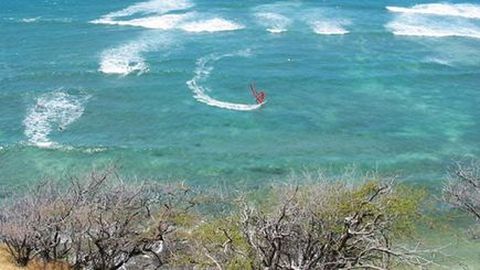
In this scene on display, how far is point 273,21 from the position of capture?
8675 centimetres

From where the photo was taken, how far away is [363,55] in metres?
77.1

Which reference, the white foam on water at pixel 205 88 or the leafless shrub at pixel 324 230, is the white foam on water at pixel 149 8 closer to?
the white foam on water at pixel 205 88

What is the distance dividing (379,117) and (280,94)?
987 cm

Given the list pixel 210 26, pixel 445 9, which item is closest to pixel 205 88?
pixel 210 26

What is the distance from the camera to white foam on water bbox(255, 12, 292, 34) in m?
83.8

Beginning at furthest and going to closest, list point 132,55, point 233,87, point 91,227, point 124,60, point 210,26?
1. point 210,26
2. point 132,55
3. point 124,60
4. point 233,87
5. point 91,227

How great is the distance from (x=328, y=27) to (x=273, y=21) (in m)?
6.86

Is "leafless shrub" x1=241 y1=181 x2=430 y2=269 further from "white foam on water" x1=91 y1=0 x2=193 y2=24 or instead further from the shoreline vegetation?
"white foam on water" x1=91 y1=0 x2=193 y2=24

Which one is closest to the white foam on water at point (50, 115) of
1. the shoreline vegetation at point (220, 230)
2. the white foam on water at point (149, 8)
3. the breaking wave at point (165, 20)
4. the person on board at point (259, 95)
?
the shoreline vegetation at point (220, 230)

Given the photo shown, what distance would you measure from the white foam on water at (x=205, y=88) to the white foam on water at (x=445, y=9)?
2826 cm

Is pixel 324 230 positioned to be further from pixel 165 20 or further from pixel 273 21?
pixel 165 20

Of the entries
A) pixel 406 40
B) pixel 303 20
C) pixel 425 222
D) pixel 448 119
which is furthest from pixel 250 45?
pixel 425 222

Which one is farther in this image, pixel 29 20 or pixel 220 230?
pixel 29 20

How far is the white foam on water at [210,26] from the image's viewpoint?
274ft
